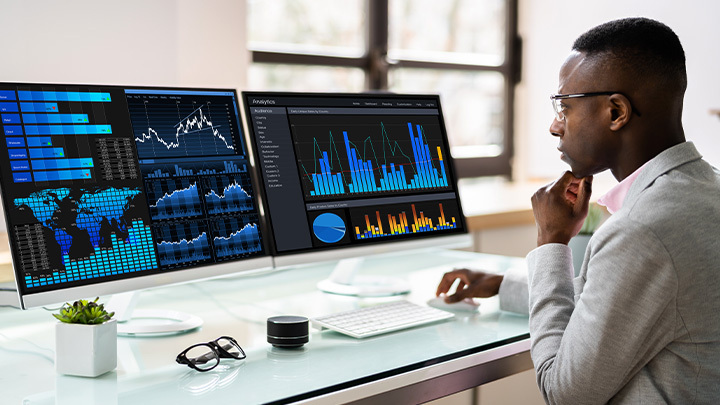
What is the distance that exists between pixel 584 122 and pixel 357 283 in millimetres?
840

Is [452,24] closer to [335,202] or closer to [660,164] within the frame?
[335,202]

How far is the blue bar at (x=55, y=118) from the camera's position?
4.32 feet

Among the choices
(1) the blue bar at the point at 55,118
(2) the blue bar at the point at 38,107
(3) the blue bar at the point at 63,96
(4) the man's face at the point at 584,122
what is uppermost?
(3) the blue bar at the point at 63,96

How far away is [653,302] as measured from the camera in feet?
3.37

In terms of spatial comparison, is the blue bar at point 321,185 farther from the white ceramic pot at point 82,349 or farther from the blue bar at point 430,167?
the white ceramic pot at point 82,349

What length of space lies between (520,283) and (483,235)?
1143 mm

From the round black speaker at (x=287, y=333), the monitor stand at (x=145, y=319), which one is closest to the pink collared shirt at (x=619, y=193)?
the round black speaker at (x=287, y=333)

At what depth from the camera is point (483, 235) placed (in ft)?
9.11

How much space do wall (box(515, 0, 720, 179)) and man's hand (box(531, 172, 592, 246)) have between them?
2314 millimetres

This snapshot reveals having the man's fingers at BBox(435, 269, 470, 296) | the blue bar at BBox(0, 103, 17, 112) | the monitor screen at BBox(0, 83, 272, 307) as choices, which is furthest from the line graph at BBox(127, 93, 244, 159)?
the man's fingers at BBox(435, 269, 470, 296)

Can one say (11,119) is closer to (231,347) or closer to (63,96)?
(63,96)

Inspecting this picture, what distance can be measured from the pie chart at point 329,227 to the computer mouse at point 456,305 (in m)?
0.26

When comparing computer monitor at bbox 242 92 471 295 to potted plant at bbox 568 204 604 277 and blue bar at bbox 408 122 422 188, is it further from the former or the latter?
potted plant at bbox 568 204 604 277

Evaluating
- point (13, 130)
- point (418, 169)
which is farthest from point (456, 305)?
point (13, 130)
